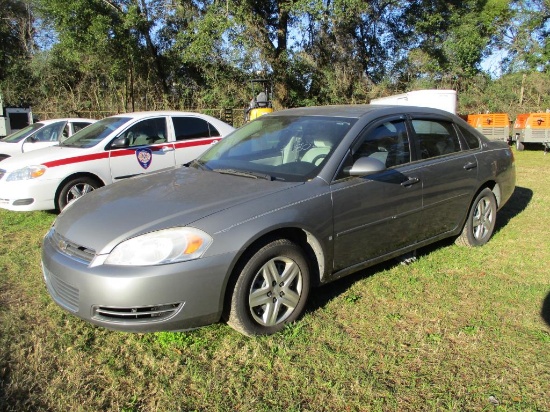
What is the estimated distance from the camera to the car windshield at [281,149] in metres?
3.57

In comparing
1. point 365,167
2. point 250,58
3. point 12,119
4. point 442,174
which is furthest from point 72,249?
point 250,58

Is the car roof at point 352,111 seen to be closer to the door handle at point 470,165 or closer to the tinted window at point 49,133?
the door handle at point 470,165

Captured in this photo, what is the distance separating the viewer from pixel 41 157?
6348 mm

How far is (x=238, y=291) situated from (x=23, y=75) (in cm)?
2726

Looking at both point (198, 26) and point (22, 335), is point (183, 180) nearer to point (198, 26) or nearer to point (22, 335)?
point (22, 335)

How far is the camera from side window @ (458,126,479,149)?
15.9 ft

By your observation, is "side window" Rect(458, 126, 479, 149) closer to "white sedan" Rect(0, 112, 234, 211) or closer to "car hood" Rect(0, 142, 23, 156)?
"white sedan" Rect(0, 112, 234, 211)

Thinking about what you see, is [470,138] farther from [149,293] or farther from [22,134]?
[22,134]

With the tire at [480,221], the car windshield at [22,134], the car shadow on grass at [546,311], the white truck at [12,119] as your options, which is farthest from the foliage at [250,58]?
the car shadow on grass at [546,311]

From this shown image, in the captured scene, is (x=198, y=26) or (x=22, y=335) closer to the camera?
(x=22, y=335)

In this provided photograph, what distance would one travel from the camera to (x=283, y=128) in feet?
13.5

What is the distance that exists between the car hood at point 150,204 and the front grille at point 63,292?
0.28m

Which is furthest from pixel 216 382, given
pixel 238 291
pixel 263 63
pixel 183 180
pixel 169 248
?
pixel 263 63

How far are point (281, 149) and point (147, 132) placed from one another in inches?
155
